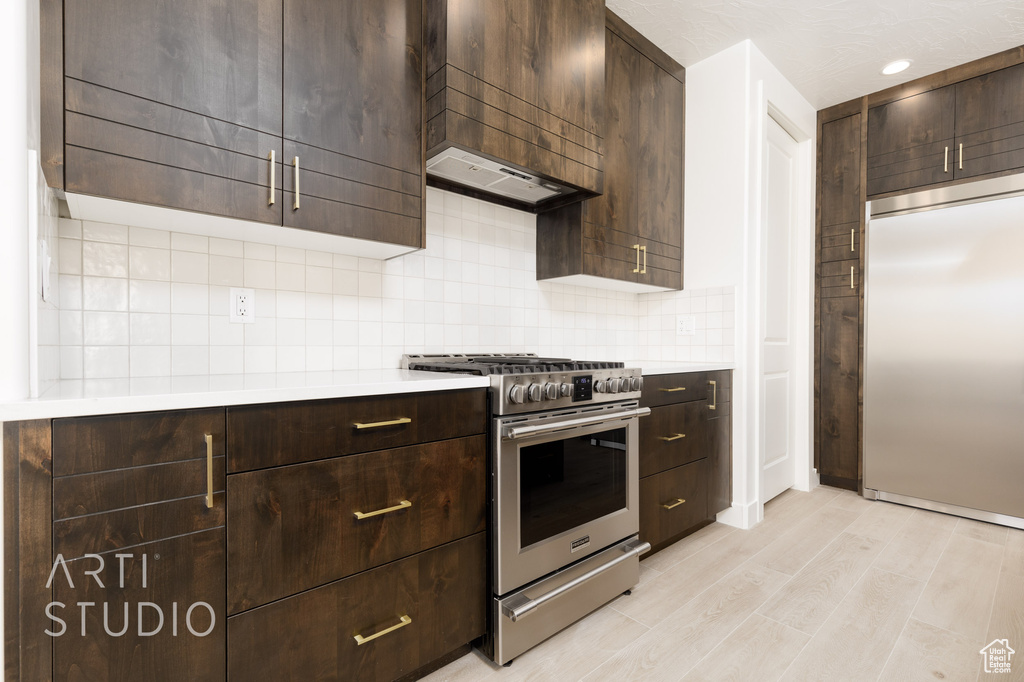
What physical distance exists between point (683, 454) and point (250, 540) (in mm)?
1931

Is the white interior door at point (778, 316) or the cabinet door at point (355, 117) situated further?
the white interior door at point (778, 316)

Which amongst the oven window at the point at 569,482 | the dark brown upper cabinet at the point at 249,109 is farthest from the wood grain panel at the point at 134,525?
the oven window at the point at 569,482

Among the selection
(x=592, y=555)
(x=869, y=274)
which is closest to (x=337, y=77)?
(x=592, y=555)

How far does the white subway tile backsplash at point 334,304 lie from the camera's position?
1.42 meters

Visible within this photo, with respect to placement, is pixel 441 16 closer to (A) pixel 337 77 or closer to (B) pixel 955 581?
(A) pixel 337 77

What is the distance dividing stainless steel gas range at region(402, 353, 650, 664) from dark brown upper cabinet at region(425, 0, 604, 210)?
2.56ft

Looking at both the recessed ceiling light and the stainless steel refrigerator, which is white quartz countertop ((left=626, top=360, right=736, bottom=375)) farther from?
the recessed ceiling light

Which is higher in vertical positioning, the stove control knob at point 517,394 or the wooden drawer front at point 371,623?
the stove control knob at point 517,394

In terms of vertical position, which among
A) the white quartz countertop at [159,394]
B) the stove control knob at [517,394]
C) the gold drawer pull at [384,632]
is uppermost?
the white quartz countertop at [159,394]

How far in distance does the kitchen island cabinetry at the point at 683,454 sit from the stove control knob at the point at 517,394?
804 millimetres

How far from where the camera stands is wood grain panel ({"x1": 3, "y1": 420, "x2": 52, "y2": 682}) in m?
0.87

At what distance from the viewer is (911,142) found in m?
3.09

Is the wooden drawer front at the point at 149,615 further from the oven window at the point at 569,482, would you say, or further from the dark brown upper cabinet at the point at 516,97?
the dark brown upper cabinet at the point at 516,97

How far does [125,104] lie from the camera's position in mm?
1165
